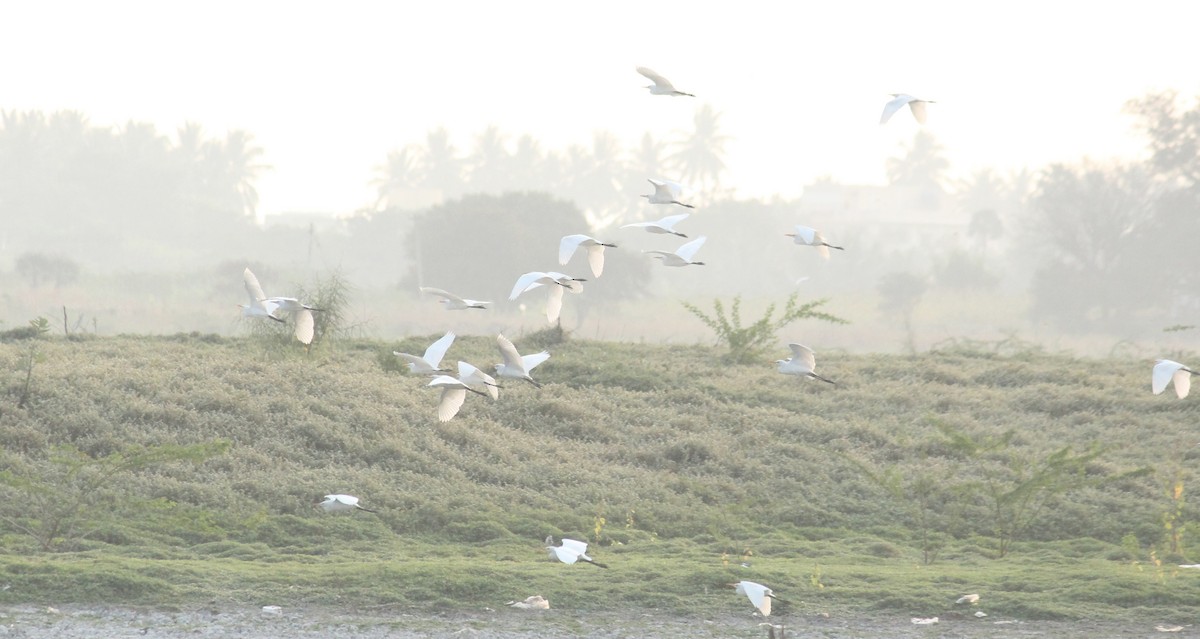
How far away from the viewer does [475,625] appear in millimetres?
6492

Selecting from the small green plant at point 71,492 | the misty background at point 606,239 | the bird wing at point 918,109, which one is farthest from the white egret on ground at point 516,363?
the misty background at point 606,239

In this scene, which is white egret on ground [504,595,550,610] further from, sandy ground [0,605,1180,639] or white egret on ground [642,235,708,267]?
white egret on ground [642,235,708,267]

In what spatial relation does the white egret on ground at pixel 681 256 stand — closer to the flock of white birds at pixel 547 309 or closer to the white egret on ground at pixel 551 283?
the flock of white birds at pixel 547 309

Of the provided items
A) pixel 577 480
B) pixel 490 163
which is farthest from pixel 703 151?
pixel 577 480

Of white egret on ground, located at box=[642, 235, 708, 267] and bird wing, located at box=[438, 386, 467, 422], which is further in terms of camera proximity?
white egret on ground, located at box=[642, 235, 708, 267]

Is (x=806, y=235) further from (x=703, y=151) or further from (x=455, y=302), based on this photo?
(x=703, y=151)

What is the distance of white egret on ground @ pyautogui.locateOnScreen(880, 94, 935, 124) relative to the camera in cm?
879

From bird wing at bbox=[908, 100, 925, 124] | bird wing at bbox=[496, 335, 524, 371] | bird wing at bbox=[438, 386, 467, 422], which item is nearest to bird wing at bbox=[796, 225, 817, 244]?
Answer: bird wing at bbox=[908, 100, 925, 124]

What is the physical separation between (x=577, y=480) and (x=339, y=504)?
97.5 inches

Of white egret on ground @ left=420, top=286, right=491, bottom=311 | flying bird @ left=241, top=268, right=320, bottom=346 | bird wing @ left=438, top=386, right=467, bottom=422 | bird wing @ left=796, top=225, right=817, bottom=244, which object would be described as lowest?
bird wing @ left=438, top=386, right=467, bottom=422

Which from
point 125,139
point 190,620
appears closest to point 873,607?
point 190,620

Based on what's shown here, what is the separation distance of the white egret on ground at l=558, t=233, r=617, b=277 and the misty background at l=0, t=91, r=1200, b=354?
16.6 m

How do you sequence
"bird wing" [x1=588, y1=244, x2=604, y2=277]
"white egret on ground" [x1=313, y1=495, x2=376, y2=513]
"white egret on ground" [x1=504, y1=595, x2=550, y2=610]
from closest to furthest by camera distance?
"white egret on ground" [x1=504, y1=595, x2=550, y2=610]
"white egret on ground" [x1=313, y1=495, x2=376, y2=513]
"bird wing" [x1=588, y1=244, x2=604, y2=277]

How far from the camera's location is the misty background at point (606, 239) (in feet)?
149
